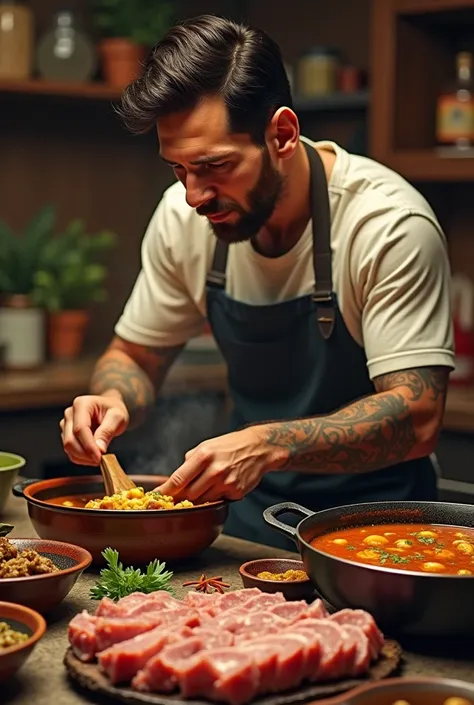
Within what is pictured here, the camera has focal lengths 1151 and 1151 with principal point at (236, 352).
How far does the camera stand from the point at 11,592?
1.54m

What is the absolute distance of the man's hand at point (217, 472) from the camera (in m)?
1.89

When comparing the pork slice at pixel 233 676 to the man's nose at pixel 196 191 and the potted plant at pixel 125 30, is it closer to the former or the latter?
the man's nose at pixel 196 191

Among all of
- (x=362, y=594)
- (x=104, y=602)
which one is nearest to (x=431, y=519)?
(x=362, y=594)

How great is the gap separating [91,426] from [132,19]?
2.71m

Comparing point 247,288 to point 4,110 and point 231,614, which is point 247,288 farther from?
point 4,110

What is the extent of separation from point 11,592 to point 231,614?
31 cm

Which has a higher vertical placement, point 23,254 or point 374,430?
point 23,254

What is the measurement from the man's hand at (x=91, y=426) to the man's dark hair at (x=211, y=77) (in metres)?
0.55

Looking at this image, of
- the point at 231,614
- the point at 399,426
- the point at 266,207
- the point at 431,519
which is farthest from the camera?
the point at 266,207

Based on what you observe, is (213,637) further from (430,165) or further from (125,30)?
(125,30)

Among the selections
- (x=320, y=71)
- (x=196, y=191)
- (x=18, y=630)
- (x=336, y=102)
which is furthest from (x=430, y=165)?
(x=18, y=630)

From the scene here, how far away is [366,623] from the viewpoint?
1.42 meters

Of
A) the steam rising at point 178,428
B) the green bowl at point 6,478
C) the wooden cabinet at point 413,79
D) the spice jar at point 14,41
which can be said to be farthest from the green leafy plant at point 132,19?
the green bowl at point 6,478

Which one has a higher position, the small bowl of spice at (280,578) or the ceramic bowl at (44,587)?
the ceramic bowl at (44,587)
